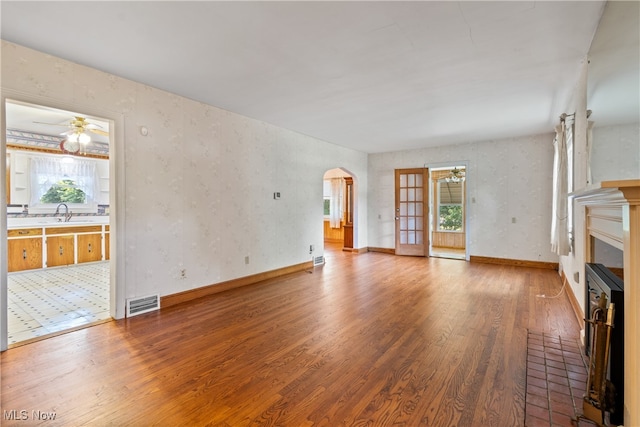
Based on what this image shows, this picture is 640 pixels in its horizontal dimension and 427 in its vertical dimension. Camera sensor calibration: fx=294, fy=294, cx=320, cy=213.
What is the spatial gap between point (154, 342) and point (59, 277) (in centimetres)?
379

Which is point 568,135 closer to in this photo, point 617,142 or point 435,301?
point 617,142

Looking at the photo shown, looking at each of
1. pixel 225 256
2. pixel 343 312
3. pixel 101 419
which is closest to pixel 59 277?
pixel 225 256

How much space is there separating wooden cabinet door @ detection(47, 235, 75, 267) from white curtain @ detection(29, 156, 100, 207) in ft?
3.46

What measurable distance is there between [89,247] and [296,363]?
6.08 meters

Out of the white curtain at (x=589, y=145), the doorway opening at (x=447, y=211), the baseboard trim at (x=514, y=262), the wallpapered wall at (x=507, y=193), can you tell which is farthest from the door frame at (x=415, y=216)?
the white curtain at (x=589, y=145)

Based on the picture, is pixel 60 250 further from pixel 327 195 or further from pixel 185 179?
pixel 327 195

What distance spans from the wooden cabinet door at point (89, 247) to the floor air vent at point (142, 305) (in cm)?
387

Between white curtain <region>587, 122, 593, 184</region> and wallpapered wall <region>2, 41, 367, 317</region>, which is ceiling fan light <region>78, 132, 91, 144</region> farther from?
white curtain <region>587, 122, 593, 184</region>

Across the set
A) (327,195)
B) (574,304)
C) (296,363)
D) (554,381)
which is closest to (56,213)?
(296,363)

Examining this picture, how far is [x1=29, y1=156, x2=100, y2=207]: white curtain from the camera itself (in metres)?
6.01

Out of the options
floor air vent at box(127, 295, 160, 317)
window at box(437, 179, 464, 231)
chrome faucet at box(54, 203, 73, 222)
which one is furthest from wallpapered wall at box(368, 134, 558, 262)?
chrome faucet at box(54, 203, 73, 222)

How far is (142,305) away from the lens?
3424 millimetres

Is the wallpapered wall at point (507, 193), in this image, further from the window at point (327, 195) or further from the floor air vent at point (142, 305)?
the floor air vent at point (142, 305)

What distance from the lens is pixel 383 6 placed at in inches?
80.7
